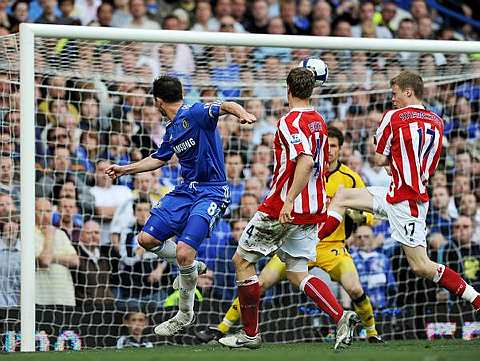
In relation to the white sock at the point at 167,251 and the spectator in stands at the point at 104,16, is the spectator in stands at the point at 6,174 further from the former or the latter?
the spectator in stands at the point at 104,16

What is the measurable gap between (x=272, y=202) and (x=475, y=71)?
14.0 ft

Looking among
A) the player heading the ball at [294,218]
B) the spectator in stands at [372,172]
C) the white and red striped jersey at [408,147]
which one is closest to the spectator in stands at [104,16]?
the spectator in stands at [372,172]

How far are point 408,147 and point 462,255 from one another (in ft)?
11.2

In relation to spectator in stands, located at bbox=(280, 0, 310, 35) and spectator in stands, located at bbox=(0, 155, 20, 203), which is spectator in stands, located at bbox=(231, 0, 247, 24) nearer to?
spectator in stands, located at bbox=(280, 0, 310, 35)

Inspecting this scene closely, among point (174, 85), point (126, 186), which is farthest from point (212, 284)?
point (174, 85)

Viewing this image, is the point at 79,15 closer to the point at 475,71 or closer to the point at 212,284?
the point at 212,284

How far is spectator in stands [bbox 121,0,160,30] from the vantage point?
12961 millimetres

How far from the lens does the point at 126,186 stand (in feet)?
35.5

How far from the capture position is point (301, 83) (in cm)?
761

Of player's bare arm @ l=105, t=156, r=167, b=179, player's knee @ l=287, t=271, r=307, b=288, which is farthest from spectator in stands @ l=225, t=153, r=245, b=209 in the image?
player's knee @ l=287, t=271, r=307, b=288

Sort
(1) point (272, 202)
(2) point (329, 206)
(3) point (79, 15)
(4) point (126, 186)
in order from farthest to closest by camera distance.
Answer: (3) point (79, 15) → (4) point (126, 186) → (2) point (329, 206) → (1) point (272, 202)

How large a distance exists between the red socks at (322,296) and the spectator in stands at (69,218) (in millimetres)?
3295

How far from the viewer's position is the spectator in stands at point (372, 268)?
11.0m

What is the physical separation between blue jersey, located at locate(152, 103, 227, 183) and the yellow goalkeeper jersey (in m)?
1.58
